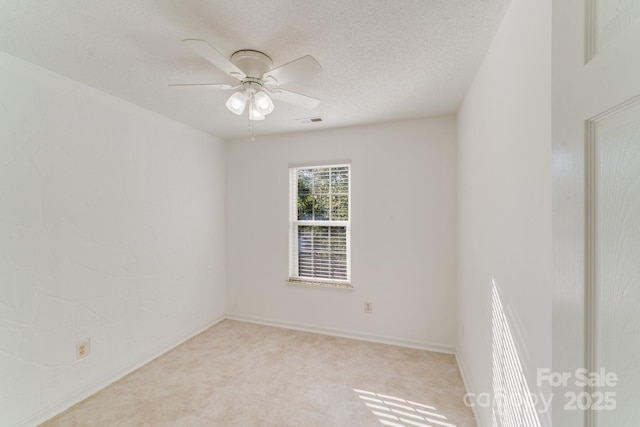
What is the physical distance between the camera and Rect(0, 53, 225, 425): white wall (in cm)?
175

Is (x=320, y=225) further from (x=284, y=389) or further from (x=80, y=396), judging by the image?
(x=80, y=396)

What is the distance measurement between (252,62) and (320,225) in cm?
209

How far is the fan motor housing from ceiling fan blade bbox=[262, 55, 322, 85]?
0.11 m

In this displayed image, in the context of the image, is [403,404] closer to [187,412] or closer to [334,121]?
Result: [187,412]

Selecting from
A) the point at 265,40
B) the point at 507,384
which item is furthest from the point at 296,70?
the point at 507,384

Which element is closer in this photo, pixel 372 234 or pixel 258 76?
pixel 258 76

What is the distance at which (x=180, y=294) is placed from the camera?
9.91 feet

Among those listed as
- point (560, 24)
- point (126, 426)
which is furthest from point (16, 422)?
point (560, 24)

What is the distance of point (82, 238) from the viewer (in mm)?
2109

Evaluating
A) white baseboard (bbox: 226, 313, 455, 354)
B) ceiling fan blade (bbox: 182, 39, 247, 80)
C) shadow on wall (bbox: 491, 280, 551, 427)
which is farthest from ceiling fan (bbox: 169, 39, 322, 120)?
white baseboard (bbox: 226, 313, 455, 354)

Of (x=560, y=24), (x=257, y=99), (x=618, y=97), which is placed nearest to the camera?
(x=618, y=97)

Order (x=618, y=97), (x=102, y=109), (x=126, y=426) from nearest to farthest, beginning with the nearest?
1. (x=618, y=97)
2. (x=126, y=426)
3. (x=102, y=109)

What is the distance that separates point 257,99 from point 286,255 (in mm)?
2176

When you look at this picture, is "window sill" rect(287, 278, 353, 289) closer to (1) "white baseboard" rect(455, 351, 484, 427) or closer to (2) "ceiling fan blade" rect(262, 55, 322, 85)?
(1) "white baseboard" rect(455, 351, 484, 427)
